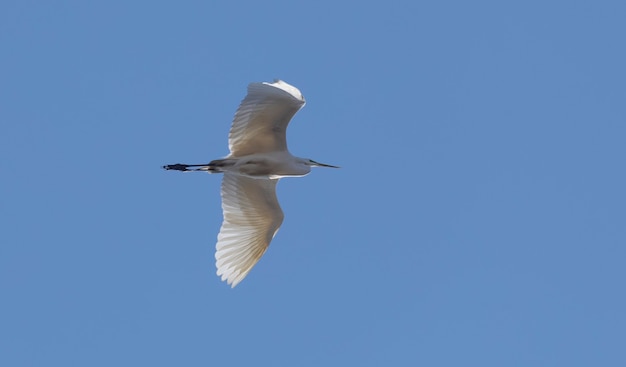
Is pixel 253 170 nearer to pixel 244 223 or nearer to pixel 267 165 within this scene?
pixel 267 165

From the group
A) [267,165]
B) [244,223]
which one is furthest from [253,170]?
[244,223]

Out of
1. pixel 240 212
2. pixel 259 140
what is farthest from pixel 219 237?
pixel 259 140

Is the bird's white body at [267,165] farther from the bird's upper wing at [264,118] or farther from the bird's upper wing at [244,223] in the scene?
the bird's upper wing at [244,223]

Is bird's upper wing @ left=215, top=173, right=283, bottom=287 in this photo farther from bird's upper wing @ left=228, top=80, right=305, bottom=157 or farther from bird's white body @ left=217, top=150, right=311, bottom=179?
bird's upper wing @ left=228, top=80, right=305, bottom=157

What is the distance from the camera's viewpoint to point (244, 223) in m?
17.6

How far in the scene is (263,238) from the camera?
17672 millimetres

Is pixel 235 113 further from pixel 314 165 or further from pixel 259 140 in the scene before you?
pixel 314 165

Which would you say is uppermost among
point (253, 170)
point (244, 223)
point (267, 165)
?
point (267, 165)

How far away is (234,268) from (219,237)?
1.69ft

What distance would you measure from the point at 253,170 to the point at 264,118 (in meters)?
0.86

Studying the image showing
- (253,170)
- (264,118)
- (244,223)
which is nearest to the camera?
(264,118)

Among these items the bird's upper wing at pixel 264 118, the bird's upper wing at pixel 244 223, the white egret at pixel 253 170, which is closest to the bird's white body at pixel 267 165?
the white egret at pixel 253 170

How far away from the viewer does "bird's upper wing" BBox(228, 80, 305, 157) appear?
15914mm

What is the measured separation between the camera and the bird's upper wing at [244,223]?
683 inches
